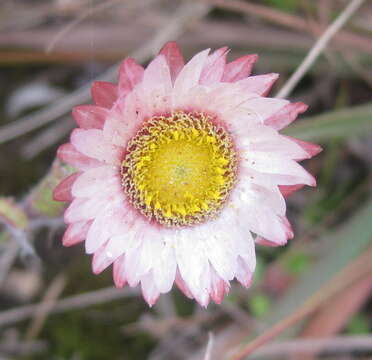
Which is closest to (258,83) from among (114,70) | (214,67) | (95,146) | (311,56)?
(214,67)

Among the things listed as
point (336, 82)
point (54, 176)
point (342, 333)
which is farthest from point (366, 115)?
point (54, 176)

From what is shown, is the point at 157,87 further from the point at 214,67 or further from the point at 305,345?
the point at 305,345

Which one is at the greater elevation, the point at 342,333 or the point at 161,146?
the point at 161,146

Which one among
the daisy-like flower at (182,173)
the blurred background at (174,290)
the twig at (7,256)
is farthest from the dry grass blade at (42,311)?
the daisy-like flower at (182,173)

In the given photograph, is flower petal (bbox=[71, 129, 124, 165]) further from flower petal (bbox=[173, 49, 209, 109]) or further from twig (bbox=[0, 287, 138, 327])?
twig (bbox=[0, 287, 138, 327])

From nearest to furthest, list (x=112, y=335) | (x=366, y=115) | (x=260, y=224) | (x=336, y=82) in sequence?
(x=260, y=224), (x=366, y=115), (x=112, y=335), (x=336, y=82)

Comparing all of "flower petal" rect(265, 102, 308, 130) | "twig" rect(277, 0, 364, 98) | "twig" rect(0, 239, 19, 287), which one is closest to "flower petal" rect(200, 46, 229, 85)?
"flower petal" rect(265, 102, 308, 130)

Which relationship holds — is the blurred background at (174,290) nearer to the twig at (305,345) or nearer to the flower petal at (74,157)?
the twig at (305,345)

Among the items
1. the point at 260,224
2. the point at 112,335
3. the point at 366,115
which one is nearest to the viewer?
the point at 260,224

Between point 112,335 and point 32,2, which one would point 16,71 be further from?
point 112,335
